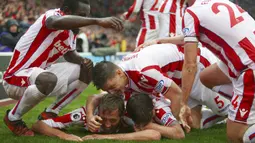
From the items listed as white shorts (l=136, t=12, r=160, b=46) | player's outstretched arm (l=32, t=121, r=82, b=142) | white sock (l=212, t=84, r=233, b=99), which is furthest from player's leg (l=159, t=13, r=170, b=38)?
player's outstretched arm (l=32, t=121, r=82, b=142)

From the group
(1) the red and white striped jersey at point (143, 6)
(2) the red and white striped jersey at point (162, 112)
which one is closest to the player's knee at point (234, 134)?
(2) the red and white striped jersey at point (162, 112)

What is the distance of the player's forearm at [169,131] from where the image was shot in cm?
491

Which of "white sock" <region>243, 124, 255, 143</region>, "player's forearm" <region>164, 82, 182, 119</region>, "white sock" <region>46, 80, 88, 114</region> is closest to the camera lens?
"white sock" <region>243, 124, 255, 143</region>

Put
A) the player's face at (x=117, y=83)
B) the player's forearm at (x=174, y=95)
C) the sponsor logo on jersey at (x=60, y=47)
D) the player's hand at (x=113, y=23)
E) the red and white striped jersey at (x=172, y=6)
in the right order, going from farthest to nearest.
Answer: the red and white striped jersey at (x=172, y=6) → the sponsor logo on jersey at (x=60, y=47) → the player's forearm at (x=174, y=95) → the player's face at (x=117, y=83) → the player's hand at (x=113, y=23)

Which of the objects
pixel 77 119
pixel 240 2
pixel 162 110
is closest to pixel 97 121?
pixel 77 119

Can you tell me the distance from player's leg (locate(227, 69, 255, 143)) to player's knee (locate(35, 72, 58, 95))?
5.56 ft

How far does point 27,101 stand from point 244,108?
80.5 inches

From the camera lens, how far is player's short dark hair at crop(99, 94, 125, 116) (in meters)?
4.83

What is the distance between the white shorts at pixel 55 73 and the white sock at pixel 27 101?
12 cm

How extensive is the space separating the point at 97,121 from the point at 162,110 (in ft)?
2.23

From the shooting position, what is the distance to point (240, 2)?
711 centimetres

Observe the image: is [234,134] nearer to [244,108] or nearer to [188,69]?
[244,108]

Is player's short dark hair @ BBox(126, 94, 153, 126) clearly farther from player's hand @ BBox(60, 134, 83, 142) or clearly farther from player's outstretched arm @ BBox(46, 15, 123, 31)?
player's outstretched arm @ BBox(46, 15, 123, 31)

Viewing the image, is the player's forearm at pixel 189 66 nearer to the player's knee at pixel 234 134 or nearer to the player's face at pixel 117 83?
the player's knee at pixel 234 134
